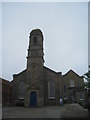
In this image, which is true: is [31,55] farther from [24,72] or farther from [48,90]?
[48,90]

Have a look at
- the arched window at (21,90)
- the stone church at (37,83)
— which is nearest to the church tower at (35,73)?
the stone church at (37,83)

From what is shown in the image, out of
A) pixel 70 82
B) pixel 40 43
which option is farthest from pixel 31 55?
pixel 70 82

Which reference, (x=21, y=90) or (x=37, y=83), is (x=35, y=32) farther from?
(x=21, y=90)

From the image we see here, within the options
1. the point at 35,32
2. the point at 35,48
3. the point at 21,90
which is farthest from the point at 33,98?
the point at 35,32

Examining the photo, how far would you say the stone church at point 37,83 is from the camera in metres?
31.0

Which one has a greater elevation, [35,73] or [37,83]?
[35,73]

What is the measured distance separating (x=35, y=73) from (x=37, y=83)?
192 cm

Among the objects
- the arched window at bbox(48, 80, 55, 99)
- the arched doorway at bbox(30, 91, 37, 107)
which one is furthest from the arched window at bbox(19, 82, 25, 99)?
the arched window at bbox(48, 80, 55, 99)

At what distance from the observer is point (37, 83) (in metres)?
31.1

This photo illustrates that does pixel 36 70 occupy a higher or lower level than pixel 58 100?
higher

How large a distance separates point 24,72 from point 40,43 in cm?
682

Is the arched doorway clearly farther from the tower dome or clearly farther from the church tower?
the tower dome

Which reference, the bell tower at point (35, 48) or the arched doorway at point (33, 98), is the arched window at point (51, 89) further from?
the bell tower at point (35, 48)

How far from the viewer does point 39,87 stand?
30.9 meters
